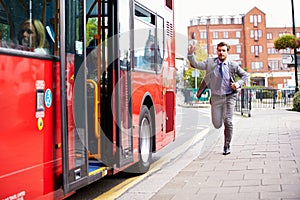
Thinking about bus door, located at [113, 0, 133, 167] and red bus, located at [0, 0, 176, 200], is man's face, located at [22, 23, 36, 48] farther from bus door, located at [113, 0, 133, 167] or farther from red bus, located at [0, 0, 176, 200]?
bus door, located at [113, 0, 133, 167]

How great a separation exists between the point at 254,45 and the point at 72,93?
314 ft

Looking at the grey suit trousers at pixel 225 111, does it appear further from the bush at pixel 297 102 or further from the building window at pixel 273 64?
the building window at pixel 273 64

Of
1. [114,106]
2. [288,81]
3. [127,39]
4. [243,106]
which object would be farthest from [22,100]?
[288,81]

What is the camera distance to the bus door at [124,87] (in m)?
6.07

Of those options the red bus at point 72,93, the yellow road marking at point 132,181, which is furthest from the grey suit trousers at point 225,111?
the red bus at point 72,93

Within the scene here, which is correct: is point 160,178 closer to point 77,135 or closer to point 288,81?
point 77,135

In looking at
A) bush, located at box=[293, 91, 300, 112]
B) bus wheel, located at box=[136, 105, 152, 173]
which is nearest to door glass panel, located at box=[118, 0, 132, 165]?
bus wheel, located at box=[136, 105, 152, 173]

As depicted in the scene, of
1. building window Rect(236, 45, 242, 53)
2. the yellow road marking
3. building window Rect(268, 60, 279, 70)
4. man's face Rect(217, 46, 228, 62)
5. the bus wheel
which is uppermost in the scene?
building window Rect(236, 45, 242, 53)

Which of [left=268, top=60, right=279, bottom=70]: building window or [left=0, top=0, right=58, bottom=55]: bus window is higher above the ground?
[left=268, top=60, right=279, bottom=70]: building window

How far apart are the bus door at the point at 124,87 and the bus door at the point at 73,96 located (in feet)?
3.92

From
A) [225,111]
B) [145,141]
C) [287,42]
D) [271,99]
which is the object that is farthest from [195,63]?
[271,99]

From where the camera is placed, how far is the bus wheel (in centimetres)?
723

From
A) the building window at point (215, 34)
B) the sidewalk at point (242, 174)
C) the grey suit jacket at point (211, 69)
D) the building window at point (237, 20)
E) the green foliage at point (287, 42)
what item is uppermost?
the building window at point (237, 20)

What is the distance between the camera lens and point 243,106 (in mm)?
22094
